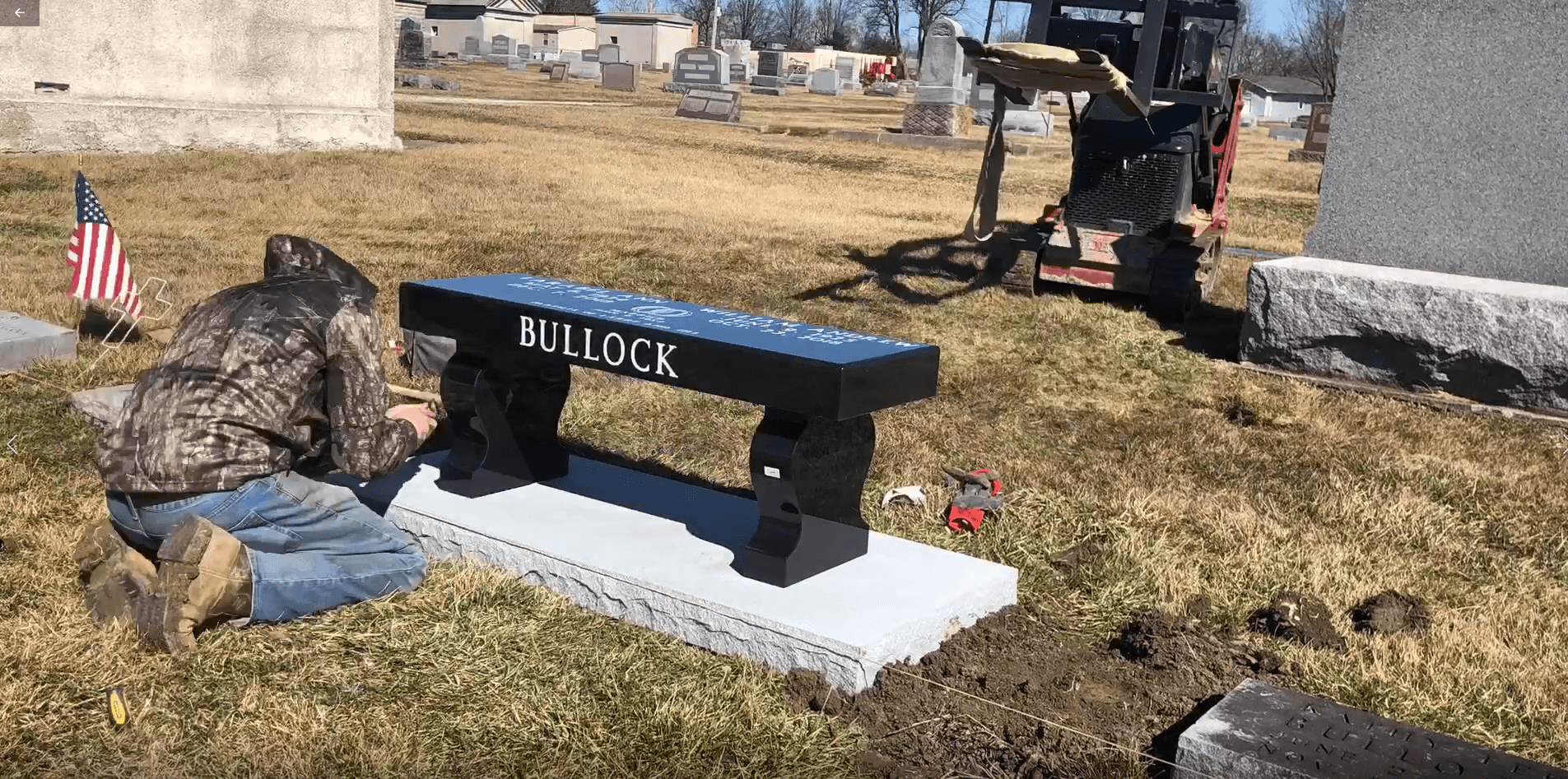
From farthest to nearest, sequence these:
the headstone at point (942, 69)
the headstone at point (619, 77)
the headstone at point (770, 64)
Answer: the headstone at point (770, 64), the headstone at point (619, 77), the headstone at point (942, 69)

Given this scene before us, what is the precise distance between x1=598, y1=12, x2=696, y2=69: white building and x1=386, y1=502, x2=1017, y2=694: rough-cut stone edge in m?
74.1

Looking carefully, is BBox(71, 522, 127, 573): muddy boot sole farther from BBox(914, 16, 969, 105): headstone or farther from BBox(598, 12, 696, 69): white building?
BBox(598, 12, 696, 69): white building

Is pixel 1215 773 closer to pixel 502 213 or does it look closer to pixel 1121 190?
pixel 1121 190

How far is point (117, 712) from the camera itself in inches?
150

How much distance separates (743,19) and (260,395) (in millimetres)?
118015

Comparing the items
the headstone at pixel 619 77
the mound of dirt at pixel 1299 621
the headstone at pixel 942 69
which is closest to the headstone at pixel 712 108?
the headstone at pixel 942 69

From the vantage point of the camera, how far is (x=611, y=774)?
3.70m

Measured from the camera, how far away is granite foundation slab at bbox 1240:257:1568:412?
784 centimetres

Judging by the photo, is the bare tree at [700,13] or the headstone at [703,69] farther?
the bare tree at [700,13]

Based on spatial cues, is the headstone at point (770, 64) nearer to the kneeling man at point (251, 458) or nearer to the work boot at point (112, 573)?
the kneeling man at point (251, 458)

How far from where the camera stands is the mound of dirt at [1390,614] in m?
5.00

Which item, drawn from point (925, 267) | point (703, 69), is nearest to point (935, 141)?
point (925, 267)

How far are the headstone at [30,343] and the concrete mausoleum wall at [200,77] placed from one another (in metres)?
9.55

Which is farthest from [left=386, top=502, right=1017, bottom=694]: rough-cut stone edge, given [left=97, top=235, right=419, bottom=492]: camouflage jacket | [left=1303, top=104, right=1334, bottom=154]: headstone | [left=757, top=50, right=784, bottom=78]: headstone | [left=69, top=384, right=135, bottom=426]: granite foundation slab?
[left=757, top=50, right=784, bottom=78]: headstone
